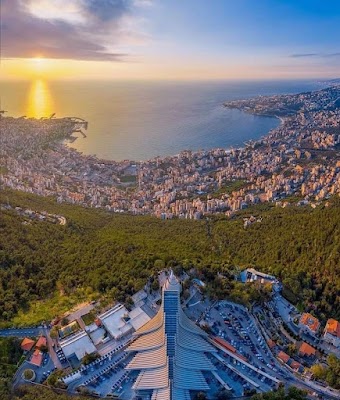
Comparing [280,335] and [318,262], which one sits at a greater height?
[318,262]

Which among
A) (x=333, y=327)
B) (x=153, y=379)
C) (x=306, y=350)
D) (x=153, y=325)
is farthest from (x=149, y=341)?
(x=333, y=327)

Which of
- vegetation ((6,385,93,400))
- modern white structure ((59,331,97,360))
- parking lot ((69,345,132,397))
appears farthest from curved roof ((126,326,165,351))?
vegetation ((6,385,93,400))

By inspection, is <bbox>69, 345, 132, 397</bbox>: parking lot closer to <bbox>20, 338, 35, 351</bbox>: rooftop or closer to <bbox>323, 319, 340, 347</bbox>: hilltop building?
<bbox>20, 338, 35, 351</bbox>: rooftop

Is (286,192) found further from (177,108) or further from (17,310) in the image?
(177,108)

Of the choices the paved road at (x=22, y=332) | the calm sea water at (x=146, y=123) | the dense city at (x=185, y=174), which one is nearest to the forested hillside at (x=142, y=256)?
the paved road at (x=22, y=332)

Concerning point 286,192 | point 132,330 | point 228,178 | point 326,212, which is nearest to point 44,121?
point 228,178

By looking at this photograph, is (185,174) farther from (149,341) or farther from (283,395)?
(283,395)
